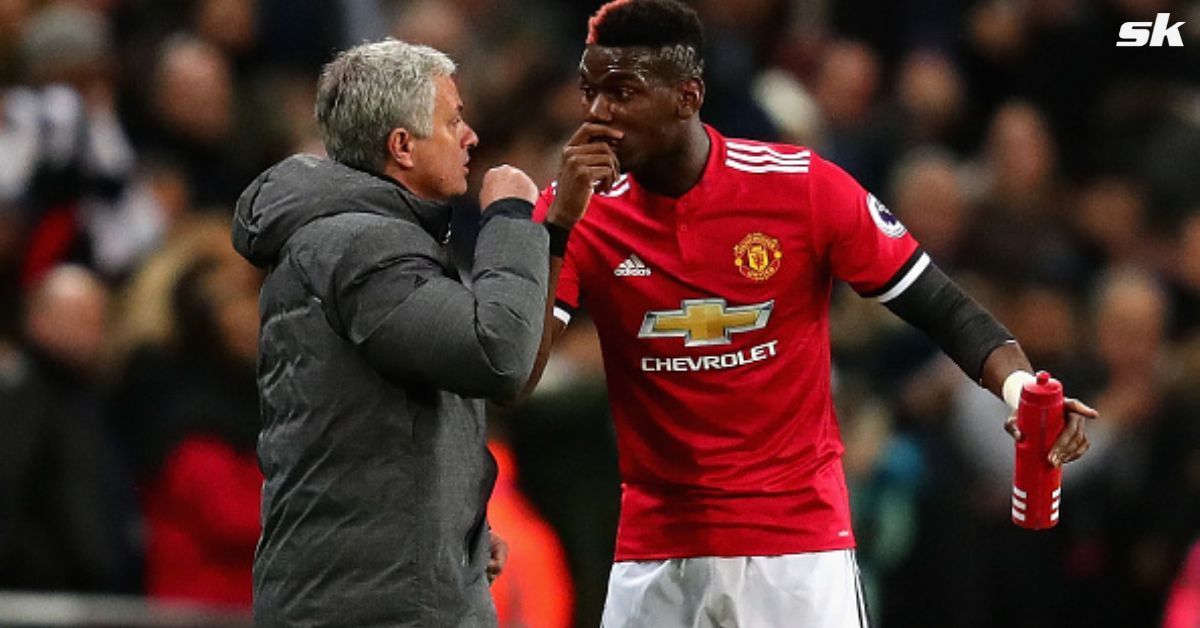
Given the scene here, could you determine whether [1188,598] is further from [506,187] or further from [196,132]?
[196,132]

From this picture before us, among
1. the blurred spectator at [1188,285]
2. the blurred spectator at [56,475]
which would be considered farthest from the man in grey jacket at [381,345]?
the blurred spectator at [1188,285]

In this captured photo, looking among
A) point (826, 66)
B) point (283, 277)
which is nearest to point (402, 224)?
point (283, 277)

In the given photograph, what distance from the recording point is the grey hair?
4719 millimetres

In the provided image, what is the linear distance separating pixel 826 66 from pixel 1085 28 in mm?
1187

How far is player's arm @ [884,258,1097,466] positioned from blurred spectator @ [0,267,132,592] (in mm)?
3413

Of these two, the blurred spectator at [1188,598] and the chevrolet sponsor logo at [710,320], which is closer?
the chevrolet sponsor logo at [710,320]

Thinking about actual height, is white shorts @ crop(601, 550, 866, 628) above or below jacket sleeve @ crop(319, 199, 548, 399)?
below

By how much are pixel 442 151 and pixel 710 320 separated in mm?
828

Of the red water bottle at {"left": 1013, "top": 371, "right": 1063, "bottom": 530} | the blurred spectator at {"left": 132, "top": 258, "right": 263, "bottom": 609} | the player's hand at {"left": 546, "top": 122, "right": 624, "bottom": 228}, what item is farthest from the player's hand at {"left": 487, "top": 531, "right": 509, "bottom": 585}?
the blurred spectator at {"left": 132, "top": 258, "right": 263, "bottom": 609}

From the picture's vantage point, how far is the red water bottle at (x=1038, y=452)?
4820 millimetres

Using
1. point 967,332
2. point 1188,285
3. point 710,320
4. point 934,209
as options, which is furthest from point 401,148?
point 1188,285

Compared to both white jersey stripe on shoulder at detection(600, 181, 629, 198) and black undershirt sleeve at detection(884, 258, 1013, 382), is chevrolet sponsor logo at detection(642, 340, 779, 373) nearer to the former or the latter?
black undershirt sleeve at detection(884, 258, 1013, 382)

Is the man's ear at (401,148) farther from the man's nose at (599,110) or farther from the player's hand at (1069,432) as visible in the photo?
the player's hand at (1069,432)

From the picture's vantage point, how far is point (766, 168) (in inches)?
208
